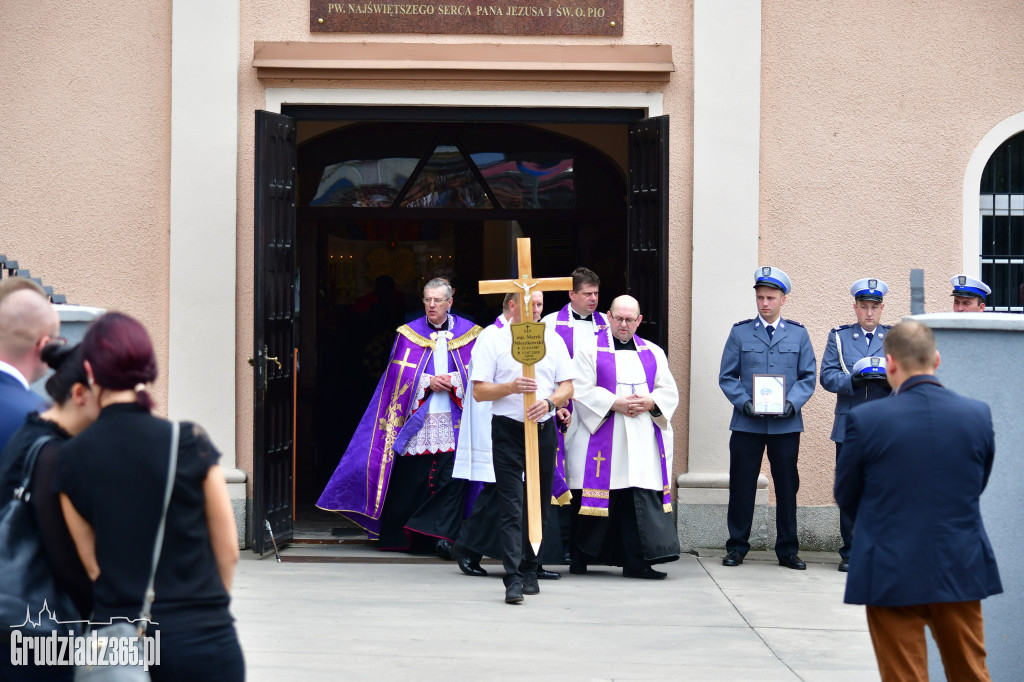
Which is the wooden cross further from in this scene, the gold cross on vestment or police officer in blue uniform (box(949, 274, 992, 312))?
police officer in blue uniform (box(949, 274, 992, 312))

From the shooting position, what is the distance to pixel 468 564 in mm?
8492

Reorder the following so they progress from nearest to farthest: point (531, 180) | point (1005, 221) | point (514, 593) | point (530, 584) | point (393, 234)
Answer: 1. point (514, 593)
2. point (530, 584)
3. point (1005, 221)
4. point (531, 180)
5. point (393, 234)

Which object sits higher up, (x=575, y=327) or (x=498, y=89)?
(x=498, y=89)

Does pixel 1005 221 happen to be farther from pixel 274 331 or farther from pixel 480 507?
pixel 274 331

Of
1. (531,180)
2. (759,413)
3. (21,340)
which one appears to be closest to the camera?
(21,340)

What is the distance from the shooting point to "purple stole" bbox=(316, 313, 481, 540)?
9180 millimetres

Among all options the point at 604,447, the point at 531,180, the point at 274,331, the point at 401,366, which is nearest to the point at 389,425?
the point at 401,366

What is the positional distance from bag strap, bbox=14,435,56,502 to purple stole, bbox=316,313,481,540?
5813mm

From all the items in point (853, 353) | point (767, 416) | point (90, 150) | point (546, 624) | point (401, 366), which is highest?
point (90, 150)

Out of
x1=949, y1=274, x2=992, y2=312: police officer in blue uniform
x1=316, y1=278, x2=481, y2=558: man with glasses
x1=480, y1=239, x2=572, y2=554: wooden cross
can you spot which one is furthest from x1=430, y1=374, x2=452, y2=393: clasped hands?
x1=949, y1=274, x2=992, y2=312: police officer in blue uniform

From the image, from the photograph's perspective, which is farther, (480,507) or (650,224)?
(650,224)

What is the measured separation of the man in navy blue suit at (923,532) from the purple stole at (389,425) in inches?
192

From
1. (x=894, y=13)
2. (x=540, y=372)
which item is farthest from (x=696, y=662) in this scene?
(x=894, y=13)

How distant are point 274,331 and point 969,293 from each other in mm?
4691
